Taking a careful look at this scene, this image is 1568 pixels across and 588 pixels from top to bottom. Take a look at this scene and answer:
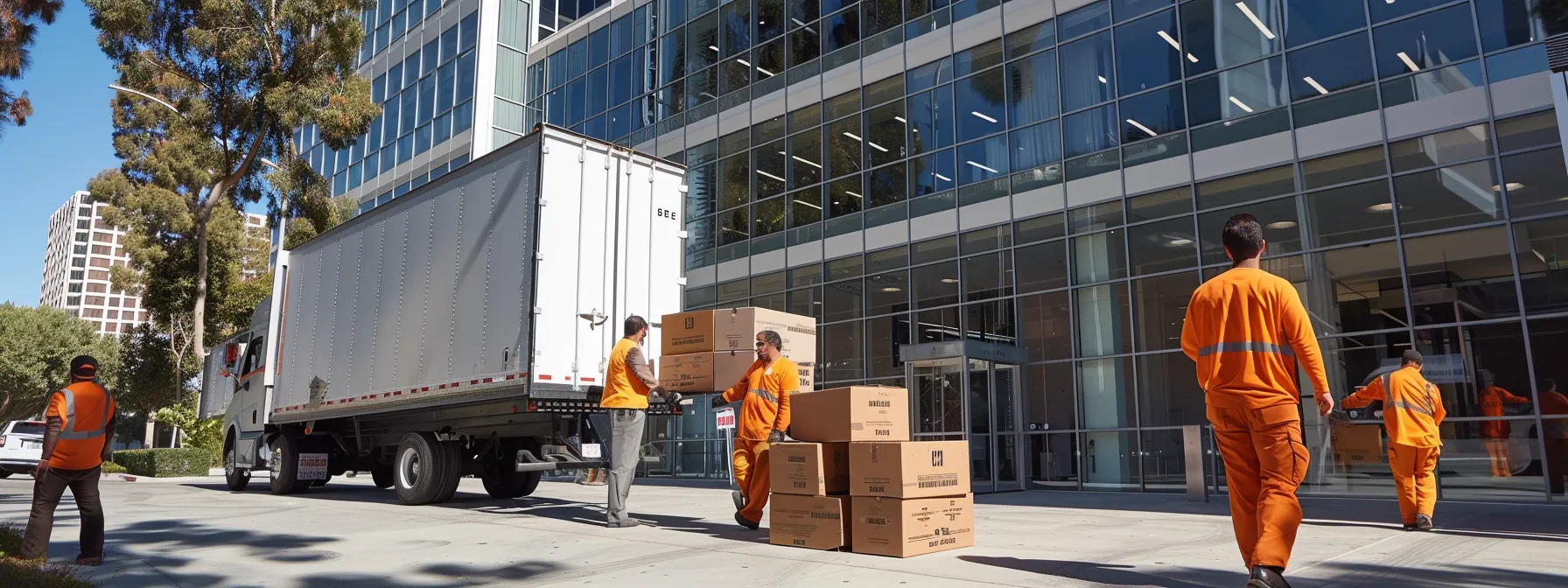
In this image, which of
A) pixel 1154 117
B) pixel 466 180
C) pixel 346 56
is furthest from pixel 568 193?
pixel 346 56

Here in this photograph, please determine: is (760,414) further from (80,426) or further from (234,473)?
(234,473)

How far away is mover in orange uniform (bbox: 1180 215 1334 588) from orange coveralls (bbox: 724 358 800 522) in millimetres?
3765

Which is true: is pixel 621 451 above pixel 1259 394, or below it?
below

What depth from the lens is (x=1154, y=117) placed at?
15.7m

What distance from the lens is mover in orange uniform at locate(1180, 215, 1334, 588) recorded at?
4613 millimetres

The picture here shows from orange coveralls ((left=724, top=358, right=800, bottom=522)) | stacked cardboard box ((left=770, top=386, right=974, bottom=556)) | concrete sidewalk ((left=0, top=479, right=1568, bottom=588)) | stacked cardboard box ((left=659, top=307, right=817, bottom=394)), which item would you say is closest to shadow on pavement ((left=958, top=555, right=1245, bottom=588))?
concrete sidewalk ((left=0, top=479, right=1568, bottom=588))

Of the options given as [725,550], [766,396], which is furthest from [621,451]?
[725,550]

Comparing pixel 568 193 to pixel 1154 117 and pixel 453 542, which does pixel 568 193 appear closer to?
pixel 453 542

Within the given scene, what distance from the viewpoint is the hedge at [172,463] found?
75.7ft

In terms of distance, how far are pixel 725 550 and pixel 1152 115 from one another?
12.0 metres

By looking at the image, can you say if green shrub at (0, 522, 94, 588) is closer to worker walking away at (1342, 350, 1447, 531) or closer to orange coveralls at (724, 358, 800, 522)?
orange coveralls at (724, 358, 800, 522)

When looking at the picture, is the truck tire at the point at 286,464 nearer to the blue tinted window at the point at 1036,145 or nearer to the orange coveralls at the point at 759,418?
the orange coveralls at the point at 759,418

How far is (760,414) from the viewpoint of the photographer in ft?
26.6

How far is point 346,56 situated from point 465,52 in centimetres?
630
